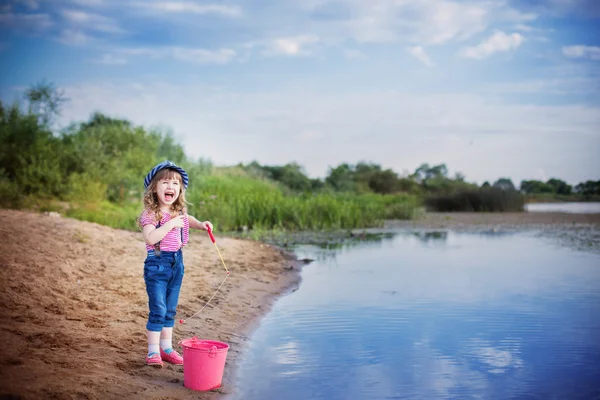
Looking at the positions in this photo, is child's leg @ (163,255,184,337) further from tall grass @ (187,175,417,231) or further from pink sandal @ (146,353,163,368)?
tall grass @ (187,175,417,231)

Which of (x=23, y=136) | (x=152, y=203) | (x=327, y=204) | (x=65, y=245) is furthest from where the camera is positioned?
(x=327, y=204)

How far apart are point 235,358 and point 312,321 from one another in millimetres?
1816

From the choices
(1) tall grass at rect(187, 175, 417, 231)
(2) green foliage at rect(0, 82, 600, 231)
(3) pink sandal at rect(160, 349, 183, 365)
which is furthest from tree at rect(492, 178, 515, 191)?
(3) pink sandal at rect(160, 349, 183, 365)

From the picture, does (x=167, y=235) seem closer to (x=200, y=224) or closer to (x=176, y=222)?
(x=176, y=222)

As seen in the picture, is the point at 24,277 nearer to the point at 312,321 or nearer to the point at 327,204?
the point at 312,321

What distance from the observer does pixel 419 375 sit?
5.48 meters

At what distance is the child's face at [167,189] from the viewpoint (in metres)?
5.18

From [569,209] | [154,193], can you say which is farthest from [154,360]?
[569,209]

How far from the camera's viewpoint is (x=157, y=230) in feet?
16.7

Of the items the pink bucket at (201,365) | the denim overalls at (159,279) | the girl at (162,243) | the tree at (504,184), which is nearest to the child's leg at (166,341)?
the girl at (162,243)

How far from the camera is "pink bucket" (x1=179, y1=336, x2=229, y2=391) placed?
475 cm

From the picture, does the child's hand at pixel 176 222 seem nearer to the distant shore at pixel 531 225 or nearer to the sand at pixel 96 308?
the sand at pixel 96 308

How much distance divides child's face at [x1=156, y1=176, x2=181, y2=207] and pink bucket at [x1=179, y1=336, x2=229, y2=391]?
1.11 m

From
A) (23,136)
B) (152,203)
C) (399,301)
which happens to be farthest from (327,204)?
(152,203)
